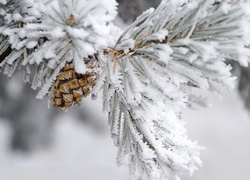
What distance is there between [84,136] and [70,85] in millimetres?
1923

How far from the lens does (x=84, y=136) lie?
2.38m

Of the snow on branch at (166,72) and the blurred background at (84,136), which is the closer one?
the snow on branch at (166,72)

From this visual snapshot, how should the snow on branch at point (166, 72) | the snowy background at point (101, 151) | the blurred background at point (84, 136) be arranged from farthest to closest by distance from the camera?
the snowy background at point (101, 151) < the blurred background at point (84, 136) < the snow on branch at point (166, 72)

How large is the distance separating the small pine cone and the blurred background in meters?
1.37

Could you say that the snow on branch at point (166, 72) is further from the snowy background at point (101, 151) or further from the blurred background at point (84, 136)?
the snowy background at point (101, 151)

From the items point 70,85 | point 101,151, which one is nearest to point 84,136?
point 101,151

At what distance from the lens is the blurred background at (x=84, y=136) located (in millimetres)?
2010

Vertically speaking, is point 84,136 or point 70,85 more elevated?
point 84,136

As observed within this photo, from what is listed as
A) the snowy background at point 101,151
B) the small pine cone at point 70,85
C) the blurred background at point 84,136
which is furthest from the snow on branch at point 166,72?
the snowy background at point 101,151

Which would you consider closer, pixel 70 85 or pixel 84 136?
pixel 70 85

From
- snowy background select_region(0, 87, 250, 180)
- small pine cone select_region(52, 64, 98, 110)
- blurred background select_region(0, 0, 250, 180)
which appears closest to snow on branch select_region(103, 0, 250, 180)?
small pine cone select_region(52, 64, 98, 110)

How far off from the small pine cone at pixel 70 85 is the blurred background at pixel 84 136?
1.37m

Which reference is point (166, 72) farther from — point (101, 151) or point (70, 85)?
point (101, 151)

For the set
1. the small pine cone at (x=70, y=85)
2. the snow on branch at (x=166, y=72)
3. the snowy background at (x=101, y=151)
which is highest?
the snowy background at (x=101, y=151)
